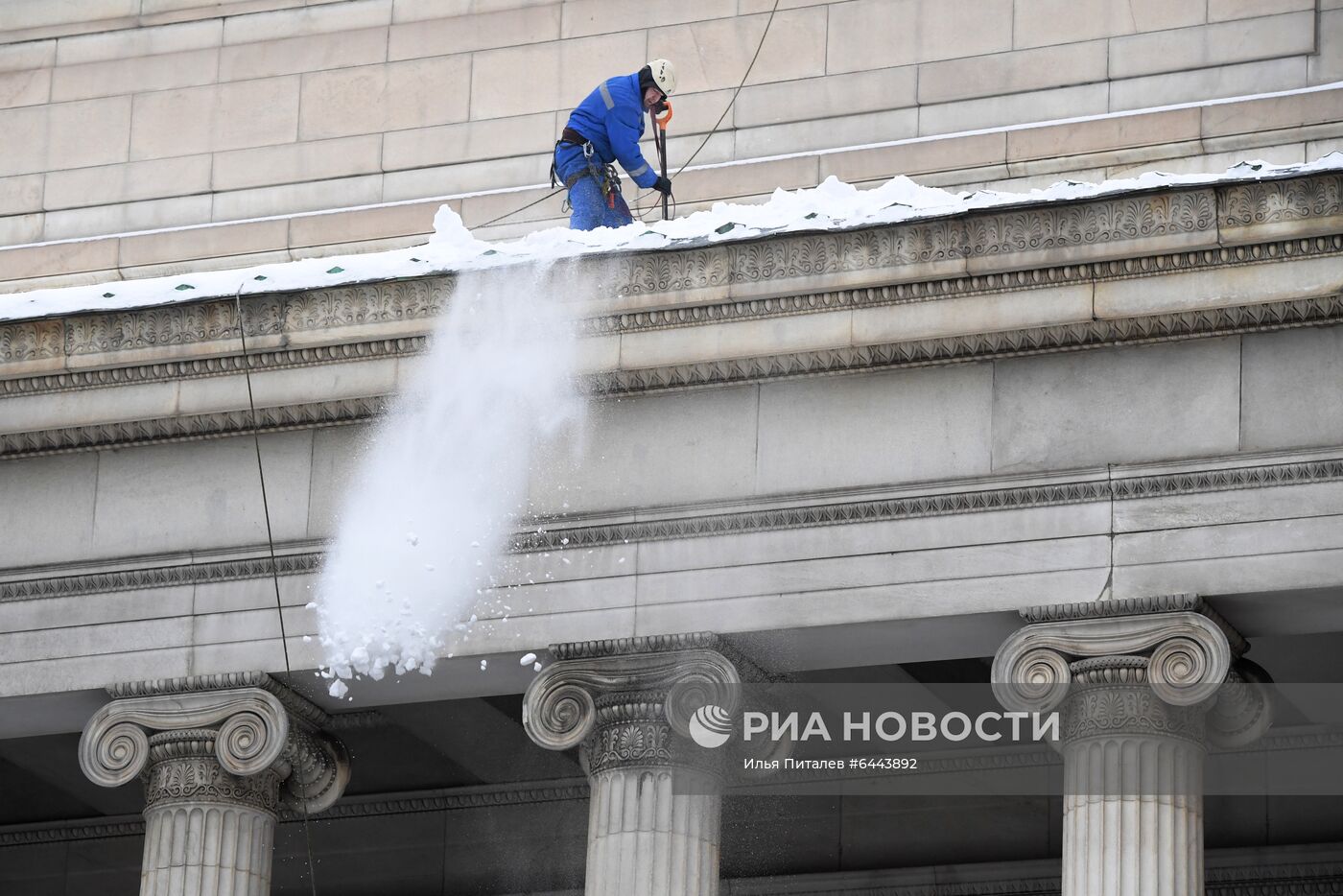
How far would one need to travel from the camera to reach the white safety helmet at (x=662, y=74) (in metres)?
25.5

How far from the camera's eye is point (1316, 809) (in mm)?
26188

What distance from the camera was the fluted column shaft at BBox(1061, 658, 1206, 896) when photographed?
848 inches

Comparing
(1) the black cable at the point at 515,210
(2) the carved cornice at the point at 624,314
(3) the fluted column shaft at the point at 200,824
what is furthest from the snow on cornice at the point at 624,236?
(3) the fluted column shaft at the point at 200,824

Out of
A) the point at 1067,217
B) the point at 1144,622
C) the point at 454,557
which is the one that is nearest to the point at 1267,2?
the point at 1067,217

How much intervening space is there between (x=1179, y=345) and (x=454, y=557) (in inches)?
246

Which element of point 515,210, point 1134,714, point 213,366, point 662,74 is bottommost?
point 1134,714

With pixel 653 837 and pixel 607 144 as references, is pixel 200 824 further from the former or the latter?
pixel 607 144

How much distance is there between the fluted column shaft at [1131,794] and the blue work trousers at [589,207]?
6362mm

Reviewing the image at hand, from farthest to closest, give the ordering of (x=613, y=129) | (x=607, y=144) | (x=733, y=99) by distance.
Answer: (x=733, y=99) < (x=607, y=144) < (x=613, y=129)

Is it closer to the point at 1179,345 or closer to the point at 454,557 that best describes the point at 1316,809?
the point at 1179,345

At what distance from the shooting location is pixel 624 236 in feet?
79.3

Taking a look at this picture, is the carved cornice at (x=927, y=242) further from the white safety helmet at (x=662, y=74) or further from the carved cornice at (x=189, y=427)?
the carved cornice at (x=189, y=427)

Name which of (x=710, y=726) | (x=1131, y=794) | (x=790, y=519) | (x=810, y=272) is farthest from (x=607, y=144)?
(x=1131, y=794)

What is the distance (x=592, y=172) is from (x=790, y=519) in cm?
417
